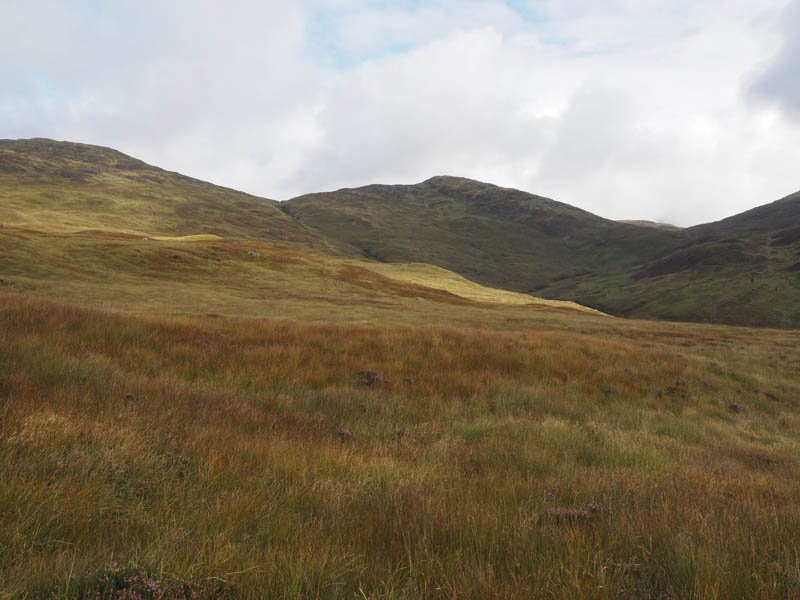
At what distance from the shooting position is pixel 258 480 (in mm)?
3531

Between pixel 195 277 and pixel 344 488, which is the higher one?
pixel 195 277

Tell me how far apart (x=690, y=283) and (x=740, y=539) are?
153m

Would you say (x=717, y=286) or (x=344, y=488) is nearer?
(x=344, y=488)

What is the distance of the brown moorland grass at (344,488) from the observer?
231cm

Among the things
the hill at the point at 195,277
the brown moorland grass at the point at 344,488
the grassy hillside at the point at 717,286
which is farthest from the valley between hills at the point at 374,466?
the grassy hillside at the point at 717,286

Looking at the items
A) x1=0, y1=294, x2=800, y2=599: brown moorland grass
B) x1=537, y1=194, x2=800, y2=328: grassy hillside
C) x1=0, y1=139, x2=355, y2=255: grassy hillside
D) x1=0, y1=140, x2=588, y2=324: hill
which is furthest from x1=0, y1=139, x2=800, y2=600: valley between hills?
x1=0, y1=139, x2=355, y2=255: grassy hillside

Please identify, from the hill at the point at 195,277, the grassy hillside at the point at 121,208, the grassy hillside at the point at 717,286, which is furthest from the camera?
the grassy hillside at the point at 121,208

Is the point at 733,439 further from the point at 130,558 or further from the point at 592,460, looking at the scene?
the point at 130,558

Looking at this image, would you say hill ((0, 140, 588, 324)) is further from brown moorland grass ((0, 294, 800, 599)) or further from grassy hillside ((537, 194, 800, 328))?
grassy hillside ((537, 194, 800, 328))

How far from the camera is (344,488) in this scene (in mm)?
3623

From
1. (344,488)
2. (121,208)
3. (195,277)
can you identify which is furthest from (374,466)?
(121,208)

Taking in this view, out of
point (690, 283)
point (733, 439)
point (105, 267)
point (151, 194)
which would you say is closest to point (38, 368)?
point (733, 439)

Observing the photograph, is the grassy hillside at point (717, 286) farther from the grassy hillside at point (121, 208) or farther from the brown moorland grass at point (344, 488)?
the brown moorland grass at point (344, 488)

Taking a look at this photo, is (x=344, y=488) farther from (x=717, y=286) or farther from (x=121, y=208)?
(x=121, y=208)
